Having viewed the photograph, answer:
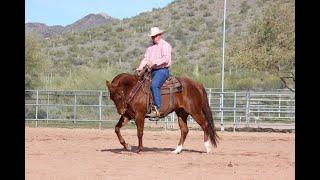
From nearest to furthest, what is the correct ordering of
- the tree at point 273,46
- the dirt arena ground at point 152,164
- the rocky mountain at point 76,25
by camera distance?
1. the dirt arena ground at point 152,164
2. the tree at point 273,46
3. the rocky mountain at point 76,25

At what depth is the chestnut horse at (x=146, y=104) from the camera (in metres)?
9.92

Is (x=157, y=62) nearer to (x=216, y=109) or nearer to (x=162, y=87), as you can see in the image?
(x=162, y=87)

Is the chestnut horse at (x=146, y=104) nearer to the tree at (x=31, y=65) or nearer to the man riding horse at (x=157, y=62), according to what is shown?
the man riding horse at (x=157, y=62)

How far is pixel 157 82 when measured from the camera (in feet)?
32.3

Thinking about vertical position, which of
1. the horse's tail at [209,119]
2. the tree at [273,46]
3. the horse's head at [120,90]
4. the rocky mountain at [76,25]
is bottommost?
the horse's tail at [209,119]

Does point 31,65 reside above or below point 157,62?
above

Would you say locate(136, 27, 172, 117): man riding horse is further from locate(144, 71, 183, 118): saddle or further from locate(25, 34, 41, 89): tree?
locate(25, 34, 41, 89): tree

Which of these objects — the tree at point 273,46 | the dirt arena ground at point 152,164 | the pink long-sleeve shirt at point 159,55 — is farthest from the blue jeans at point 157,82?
the tree at point 273,46

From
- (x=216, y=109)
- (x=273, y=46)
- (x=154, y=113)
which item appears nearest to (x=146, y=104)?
(x=154, y=113)

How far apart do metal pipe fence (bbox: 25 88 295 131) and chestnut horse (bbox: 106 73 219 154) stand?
8.56 meters

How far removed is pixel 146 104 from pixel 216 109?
1232 cm

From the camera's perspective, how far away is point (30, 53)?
30.0 m

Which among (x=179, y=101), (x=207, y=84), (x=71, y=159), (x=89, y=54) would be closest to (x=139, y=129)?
(x=179, y=101)
